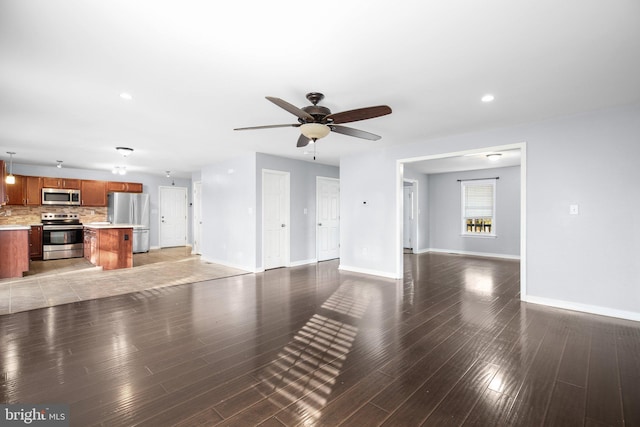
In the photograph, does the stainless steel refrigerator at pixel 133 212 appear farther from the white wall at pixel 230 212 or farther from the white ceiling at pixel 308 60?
the white ceiling at pixel 308 60

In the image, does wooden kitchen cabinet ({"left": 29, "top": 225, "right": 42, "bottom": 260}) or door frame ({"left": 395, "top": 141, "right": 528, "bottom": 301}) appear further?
wooden kitchen cabinet ({"left": 29, "top": 225, "right": 42, "bottom": 260})

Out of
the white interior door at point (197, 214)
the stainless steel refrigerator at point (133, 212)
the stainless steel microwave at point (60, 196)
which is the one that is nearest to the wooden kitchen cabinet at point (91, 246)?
the stainless steel refrigerator at point (133, 212)

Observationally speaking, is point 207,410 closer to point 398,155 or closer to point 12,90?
point 12,90

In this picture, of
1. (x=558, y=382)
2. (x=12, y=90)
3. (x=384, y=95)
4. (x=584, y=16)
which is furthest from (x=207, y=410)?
(x=12, y=90)

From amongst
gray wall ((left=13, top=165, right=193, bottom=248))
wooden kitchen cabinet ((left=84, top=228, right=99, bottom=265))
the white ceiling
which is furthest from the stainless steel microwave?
the white ceiling

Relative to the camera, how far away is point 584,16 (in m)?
1.92

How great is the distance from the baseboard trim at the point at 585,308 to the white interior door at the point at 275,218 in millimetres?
4522

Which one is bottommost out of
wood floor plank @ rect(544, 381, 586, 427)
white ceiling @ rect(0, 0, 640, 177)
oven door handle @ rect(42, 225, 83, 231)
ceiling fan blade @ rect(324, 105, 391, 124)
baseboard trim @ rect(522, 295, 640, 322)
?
wood floor plank @ rect(544, 381, 586, 427)

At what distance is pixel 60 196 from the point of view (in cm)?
811

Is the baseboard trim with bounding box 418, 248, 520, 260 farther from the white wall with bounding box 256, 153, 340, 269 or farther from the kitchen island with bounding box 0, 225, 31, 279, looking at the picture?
the kitchen island with bounding box 0, 225, 31, 279

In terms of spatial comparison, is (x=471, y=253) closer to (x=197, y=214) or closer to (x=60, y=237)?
(x=197, y=214)

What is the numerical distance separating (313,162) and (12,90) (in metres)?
5.16

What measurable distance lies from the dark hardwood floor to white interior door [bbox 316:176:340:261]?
3.24 m

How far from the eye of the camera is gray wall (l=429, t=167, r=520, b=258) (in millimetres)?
7801
